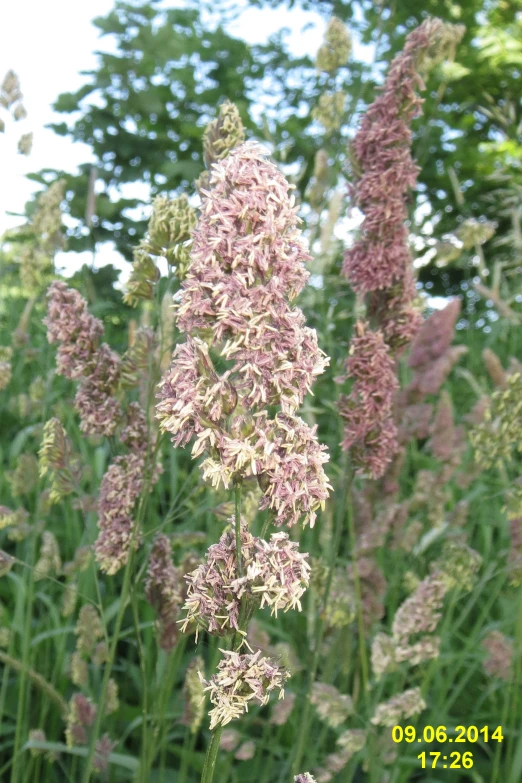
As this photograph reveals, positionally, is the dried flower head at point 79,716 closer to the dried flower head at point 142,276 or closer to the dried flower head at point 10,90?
the dried flower head at point 142,276

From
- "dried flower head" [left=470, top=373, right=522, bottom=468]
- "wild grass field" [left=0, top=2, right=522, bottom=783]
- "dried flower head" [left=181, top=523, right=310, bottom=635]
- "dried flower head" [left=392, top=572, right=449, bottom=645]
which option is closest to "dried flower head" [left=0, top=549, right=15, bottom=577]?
"wild grass field" [left=0, top=2, right=522, bottom=783]

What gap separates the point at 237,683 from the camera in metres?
1.10

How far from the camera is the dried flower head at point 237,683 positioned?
3.59 feet

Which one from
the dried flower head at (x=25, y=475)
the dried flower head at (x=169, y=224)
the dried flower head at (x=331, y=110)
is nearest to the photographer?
the dried flower head at (x=169, y=224)

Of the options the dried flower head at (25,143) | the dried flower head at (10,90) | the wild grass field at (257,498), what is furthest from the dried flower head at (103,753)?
the dried flower head at (10,90)

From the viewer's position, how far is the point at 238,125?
190 centimetres

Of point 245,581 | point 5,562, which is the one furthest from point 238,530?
point 5,562

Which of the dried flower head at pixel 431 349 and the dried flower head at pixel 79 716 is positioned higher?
the dried flower head at pixel 431 349

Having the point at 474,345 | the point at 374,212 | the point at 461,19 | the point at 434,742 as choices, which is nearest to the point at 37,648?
the point at 434,742

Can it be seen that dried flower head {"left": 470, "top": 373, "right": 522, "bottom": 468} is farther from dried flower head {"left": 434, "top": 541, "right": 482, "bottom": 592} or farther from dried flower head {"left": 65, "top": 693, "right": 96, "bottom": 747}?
dried flower head {"left": 65, "top": 693, "right": 96, "bottom": 747}

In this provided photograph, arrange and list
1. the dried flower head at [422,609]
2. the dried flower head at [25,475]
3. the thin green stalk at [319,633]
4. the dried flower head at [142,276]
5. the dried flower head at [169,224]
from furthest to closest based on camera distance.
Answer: the dried flower head at [25,475] < the dried flower head at [422,609] < the thin green stalk at [319,633] < the dried flower head at [142,276] < the dried flower head at [169,224]

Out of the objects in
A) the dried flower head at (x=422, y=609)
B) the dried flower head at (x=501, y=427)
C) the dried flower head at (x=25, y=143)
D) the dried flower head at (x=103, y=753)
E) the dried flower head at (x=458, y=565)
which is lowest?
the dried flower head at (x=103, y=753)

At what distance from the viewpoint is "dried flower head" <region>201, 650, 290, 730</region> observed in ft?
3.59

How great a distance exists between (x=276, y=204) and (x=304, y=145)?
6.87 metres
